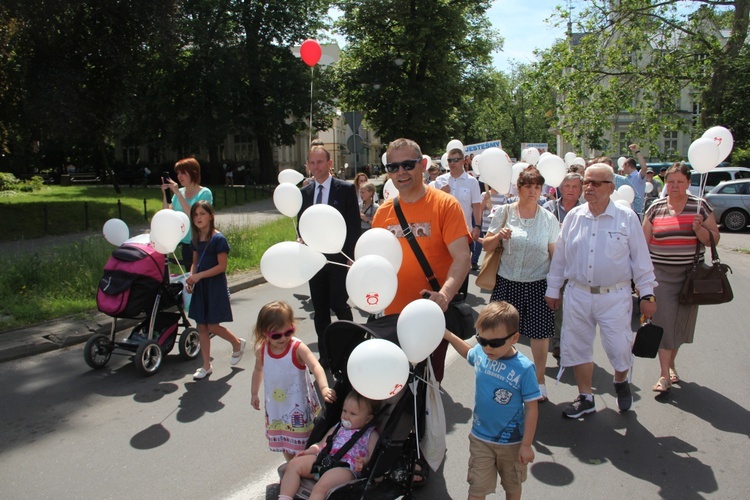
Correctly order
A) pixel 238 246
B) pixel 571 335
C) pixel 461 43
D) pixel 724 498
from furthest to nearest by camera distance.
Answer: pixel 461 43 → pixel 238 246 → pixel 571 335 → pixel 724 498

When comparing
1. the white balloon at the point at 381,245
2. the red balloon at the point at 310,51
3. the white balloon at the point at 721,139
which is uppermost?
the red balloon at the point at 310,51

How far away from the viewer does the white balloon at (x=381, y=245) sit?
3241 mm

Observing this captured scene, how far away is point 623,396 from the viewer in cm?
448

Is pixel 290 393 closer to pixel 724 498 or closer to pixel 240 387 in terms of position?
pixel 240 387

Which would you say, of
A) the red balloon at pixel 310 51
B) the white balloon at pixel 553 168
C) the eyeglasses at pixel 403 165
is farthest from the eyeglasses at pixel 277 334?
the red balloon at pixel 310 51

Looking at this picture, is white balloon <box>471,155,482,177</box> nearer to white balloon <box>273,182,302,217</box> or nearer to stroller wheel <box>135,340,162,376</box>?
white balloon <box>273,182,302,217</box>

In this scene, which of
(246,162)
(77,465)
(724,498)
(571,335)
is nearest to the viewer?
(724,498)

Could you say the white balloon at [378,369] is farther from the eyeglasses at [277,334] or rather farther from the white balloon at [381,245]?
the eyeglasses at [277,334]

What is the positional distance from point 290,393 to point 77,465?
1658 mm

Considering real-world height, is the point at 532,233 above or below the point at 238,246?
above

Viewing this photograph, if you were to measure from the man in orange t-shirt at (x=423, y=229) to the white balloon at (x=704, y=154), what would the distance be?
11.5 ft

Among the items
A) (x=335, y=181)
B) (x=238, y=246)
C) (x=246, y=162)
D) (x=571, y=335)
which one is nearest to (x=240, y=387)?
(x=335, y=181)

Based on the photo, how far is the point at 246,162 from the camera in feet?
147

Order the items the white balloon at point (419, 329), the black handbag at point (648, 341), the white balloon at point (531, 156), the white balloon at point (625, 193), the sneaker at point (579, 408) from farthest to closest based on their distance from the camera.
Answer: the white balloon at point (531, 156) → the white balloon at point (625, 193) → the sneaker at point (579, 408) → the black handbag at point (648, 341) → the white balloon at point (419, 329)
